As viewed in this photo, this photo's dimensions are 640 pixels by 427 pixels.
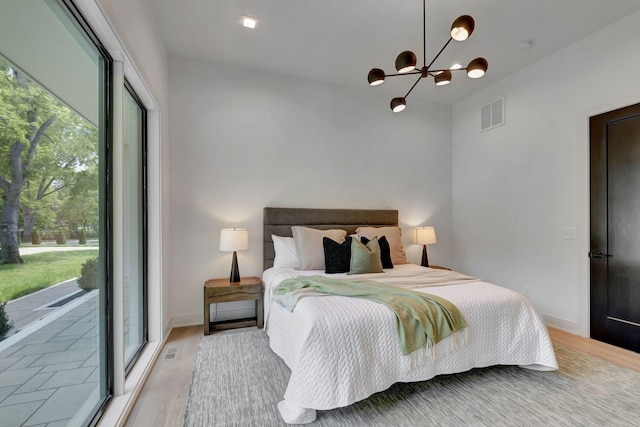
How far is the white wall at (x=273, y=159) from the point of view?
11.0 ft

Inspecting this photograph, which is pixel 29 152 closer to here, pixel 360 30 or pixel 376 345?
pixel 376 345

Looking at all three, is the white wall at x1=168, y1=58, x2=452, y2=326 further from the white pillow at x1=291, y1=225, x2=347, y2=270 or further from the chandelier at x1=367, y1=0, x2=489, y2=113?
the chandelier at x1=367, y1=0, x2=489, y2=113

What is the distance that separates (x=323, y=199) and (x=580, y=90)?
10.1 ft

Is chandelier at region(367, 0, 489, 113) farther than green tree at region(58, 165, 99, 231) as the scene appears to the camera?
Yes

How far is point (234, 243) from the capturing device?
3.16m

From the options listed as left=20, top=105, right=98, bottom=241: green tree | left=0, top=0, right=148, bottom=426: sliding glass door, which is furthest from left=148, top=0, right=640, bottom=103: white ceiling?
left=20, top=105, right=98, bottom=241: green tree

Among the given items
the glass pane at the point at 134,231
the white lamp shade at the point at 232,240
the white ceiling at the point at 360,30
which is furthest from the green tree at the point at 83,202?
the white ceiling at the point at 360,30

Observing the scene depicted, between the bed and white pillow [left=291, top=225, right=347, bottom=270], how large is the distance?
2.53 ft

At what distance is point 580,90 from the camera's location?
120 inches

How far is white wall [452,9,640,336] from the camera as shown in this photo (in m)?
2.89

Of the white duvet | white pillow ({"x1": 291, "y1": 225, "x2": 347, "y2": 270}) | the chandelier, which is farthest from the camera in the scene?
white pillow ({"x1": 291, "y1": 225, "x2": 347, "y2": 270})

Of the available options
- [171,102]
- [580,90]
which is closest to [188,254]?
[171,102]

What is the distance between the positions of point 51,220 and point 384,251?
288 cm

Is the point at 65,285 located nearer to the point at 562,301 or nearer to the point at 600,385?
the point at 600,385
